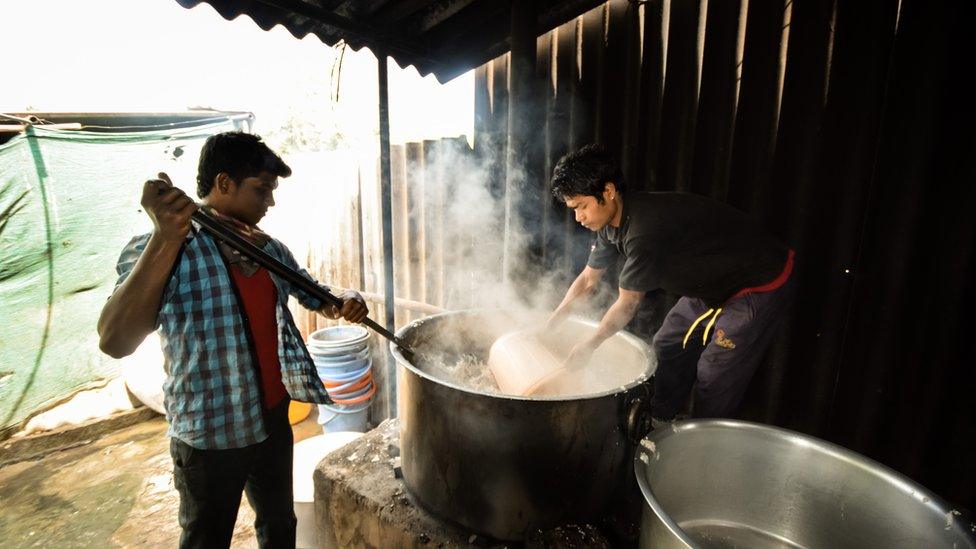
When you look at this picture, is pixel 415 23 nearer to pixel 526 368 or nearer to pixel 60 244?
pixel 526 368

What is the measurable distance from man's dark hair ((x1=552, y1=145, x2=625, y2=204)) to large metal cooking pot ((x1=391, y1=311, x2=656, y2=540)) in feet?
4.07

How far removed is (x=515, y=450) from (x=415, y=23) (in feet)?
12.5

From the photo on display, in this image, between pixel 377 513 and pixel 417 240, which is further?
pixel 417 240

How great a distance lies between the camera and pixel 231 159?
2.19 meters

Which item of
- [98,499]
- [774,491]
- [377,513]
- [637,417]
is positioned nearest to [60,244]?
[98,499]

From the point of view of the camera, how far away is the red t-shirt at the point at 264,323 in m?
2.33

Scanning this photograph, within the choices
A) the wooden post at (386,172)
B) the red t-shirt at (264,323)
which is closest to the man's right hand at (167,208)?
the red t-shirt at (264,323)

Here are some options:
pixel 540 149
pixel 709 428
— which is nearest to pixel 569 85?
pixel 540 149

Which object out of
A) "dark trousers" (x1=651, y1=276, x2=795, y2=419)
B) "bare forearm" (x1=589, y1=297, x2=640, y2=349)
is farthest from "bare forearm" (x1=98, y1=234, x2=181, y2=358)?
"dark trousers" (x1=651, y1=276, x2=795, y2=419)

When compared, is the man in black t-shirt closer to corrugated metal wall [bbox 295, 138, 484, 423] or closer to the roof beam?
corrugated metal wall [bbox 295, 138, 484, 423]

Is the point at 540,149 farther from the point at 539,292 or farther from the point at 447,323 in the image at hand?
the point at 447,323

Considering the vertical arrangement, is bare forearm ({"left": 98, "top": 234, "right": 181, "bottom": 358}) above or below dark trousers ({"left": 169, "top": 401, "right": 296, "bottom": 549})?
above

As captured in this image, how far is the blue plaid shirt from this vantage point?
2086 mm

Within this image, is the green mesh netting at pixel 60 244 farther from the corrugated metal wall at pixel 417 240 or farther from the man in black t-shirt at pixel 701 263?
the man in black t-shirt at pixel 701 263
